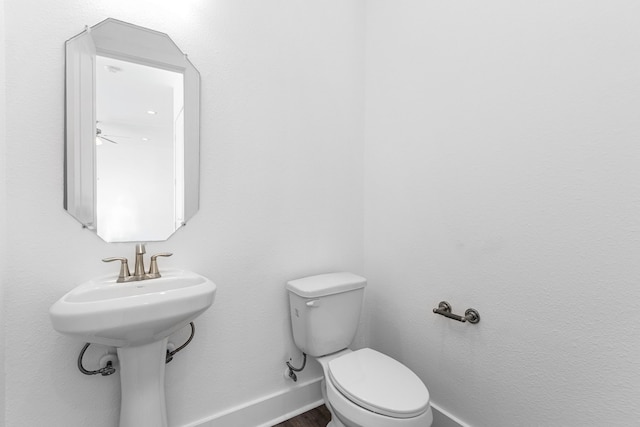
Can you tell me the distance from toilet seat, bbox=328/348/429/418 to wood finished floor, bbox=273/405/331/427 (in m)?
0.46

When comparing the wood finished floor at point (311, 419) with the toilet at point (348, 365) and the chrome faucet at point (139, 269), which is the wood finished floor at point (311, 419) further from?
the chrome faucet at point (139, 269)

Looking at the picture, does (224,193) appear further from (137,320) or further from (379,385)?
(379,385)

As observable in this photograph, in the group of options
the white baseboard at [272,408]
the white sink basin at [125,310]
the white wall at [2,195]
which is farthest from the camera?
the white baseboard at [272,408]

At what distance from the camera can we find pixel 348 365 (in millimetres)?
1203

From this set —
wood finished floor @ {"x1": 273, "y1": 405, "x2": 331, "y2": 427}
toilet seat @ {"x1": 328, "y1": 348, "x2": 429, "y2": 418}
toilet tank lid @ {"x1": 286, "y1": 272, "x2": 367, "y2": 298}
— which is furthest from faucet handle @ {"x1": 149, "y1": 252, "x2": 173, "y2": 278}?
wood finished floor @ {"x1": 273, "y1": 405, "x2": 331, "y2": 427}

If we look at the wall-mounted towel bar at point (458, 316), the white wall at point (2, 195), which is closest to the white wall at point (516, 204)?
the wall-mounted towel bar at point (458, 316)

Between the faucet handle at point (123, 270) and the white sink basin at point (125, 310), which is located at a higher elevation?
the faucet handle at point (123, 270)

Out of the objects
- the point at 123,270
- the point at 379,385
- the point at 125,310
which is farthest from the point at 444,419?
the point at 123,270

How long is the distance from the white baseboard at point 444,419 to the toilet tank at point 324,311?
509 millimetres

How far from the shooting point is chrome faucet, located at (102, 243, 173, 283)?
1.06 m

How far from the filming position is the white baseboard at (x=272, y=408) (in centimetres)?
131

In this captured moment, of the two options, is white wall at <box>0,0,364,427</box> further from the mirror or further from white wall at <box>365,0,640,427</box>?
white wall at <box>365,0,640,427</box>

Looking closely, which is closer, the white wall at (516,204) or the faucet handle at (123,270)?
the white wall at (516,204)

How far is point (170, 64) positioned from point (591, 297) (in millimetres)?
1770
